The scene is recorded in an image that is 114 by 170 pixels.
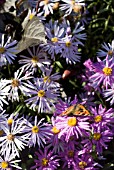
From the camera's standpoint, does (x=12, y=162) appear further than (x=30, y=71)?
No

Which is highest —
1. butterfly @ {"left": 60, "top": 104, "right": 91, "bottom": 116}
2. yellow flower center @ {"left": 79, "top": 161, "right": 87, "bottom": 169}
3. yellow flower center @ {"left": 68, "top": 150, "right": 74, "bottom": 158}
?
butterfly @ {"left": 60, "top": 104, "right": 91, "bottom": 116}

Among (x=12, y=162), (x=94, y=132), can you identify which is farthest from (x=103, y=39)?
(x=12, y=162)

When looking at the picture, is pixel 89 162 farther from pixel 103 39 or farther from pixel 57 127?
pixel 103 39

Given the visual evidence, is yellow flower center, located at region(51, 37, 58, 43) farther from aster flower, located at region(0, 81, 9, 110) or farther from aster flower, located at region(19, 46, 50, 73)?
aster flower, located at region(0, 81, 9, 110)

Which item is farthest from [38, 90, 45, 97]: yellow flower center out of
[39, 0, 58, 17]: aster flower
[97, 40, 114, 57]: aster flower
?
[39, 0, 58, 17]: aster flower

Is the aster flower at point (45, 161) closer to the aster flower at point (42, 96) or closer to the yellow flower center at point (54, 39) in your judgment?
the aster flower at point (42, 96)

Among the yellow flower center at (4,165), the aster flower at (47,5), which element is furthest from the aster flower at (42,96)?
the aster flower at (47,5)
